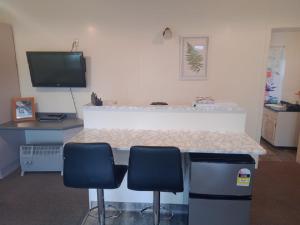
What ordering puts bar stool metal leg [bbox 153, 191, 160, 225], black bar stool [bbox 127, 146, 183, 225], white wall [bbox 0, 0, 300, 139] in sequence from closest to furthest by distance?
black bar stool [bbox 127, 146, 183, 225] < bar stool metal leg [bbox 153, 191, 160, 225] < white wall [bbox 0, 0, 300, 139]

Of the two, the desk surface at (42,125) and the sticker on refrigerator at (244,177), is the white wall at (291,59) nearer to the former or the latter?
the sticker on refrigerator at (244,177)

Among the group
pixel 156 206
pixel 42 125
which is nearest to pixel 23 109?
pixel 42 125

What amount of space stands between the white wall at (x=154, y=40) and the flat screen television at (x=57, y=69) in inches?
6.5

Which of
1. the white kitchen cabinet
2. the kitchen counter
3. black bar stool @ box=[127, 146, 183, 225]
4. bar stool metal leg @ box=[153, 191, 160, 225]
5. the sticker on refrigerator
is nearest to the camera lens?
black bar stool @ box=[127, 146, 183, 225]

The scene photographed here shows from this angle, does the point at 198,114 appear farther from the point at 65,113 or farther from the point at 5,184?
the point at 5,184

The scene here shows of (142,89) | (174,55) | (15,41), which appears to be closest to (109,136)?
(142,89)

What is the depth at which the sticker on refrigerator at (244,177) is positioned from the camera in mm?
1722

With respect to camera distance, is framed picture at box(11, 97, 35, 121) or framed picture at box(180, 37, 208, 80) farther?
framed picture at box(11, 97, 35, 121)

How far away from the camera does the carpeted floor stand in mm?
2303

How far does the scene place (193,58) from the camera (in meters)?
3.25

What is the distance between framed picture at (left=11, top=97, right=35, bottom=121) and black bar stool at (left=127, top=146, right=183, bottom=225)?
8.06ft

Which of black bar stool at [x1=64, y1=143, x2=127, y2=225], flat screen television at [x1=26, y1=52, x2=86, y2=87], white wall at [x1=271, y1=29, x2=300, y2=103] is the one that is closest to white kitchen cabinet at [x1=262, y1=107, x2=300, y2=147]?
white wall at [x1=271, y1=29, x2=300, y2=103]

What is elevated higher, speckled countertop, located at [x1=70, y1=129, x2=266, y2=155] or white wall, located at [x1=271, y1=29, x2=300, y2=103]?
white wall, located at [x1=271, y1=29, x2=300, y2=103]

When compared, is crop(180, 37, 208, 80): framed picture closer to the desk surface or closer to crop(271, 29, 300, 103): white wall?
the desk surface
